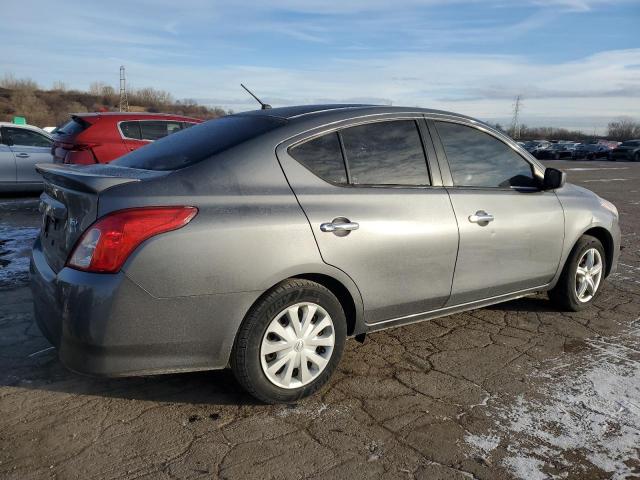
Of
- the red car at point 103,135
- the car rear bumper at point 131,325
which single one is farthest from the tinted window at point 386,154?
the red car at point 103,135

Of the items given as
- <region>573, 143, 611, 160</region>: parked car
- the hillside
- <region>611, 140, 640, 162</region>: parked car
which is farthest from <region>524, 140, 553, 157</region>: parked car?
the hillside

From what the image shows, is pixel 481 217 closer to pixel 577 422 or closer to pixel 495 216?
pixel 495 216

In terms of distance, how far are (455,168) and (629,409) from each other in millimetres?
1753

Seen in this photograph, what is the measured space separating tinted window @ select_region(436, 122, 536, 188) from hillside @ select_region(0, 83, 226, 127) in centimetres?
7380

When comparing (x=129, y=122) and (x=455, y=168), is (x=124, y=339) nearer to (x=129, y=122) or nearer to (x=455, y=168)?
(x=455, y=168)

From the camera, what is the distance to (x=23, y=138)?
1093cm

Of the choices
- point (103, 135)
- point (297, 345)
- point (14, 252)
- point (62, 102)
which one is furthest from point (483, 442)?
point (62, 102)

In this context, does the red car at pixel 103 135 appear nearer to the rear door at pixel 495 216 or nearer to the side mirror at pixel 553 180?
the rear door at pixel 495 216

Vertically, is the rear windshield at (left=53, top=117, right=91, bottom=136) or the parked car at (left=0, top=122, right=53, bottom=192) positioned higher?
the rear windshield at (left=53, top=117, right=91, bottom=136)

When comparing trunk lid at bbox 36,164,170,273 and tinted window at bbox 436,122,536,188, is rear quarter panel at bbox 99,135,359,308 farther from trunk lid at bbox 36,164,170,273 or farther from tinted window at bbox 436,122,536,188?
tinted window at bbox 436,122,536,188

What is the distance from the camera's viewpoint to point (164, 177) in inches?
114

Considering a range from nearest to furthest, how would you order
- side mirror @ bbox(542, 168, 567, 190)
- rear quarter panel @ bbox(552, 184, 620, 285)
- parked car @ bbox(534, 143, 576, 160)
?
side mirror @ bbox(542, 168, 567, 190) < rear quarter panel @ bbox(552, 184, 620, 285) < parked car @ bbox(534, 143, 576, 160)

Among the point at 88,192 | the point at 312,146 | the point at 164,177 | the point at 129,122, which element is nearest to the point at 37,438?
the point at 88,192

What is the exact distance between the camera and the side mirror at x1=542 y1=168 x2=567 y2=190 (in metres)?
4.32
